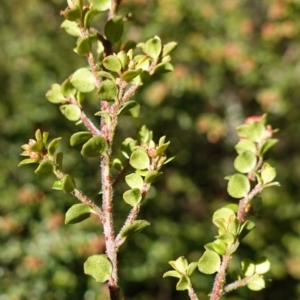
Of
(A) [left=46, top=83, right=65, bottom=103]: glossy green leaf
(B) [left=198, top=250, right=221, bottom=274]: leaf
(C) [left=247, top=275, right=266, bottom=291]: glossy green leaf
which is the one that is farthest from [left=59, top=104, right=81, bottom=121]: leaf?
(C) [left=247, top=275, right=266, bottom=291]: glossy green leaf

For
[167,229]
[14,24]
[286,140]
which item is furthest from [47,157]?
[286,140]

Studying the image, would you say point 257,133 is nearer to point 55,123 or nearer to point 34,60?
point 55,123

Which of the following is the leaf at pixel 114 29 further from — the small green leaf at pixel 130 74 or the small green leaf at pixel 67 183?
the small green leaf at pixel 67 183

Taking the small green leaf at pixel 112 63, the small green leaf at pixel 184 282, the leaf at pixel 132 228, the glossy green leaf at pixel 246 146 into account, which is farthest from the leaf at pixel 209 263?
the small green leaf at pixel 112 63

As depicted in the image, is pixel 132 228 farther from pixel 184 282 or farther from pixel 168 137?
pixel 168 137

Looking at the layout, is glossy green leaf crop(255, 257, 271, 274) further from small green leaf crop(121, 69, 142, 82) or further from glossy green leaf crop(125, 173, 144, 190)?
small green leaf crop(121, 69, 142, 82)
